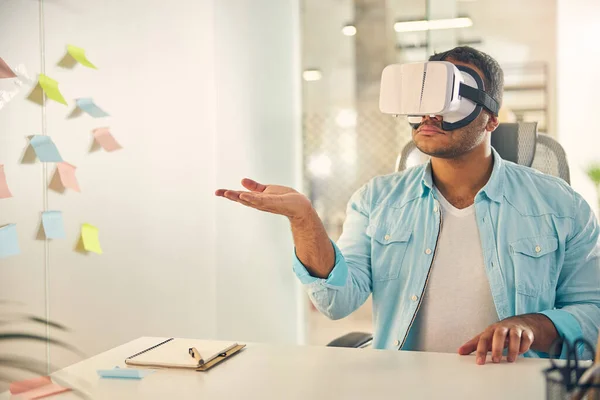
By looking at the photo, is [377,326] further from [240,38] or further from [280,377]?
[240,38]

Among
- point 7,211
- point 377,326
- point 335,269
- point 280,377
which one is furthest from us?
point 7,211

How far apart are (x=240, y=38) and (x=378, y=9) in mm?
751

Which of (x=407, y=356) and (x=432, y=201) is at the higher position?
(x=432, y=201)

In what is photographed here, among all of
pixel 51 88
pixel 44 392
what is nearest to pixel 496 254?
pixel 44 392

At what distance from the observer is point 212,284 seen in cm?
344

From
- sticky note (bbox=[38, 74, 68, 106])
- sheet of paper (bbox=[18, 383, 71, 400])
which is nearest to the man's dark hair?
sheet of paper (bbox=[18, 383, 71, 400])

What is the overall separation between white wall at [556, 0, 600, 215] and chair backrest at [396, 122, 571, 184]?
170 cm

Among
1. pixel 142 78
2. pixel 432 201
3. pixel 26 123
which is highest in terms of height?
pixel 142 78

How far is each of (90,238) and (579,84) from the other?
2.41m

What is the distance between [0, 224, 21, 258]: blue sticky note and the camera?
2.20 metres

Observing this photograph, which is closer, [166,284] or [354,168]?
[166,284]

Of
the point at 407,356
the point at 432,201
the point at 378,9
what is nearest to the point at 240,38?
the point at 378,9

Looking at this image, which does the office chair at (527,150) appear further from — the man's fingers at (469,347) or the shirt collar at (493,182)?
the man's fingers at (469,347)

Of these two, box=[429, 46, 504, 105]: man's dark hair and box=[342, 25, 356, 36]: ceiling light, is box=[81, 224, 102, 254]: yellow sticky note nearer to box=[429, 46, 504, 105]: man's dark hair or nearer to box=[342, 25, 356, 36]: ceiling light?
box=[429, 46, 504, 105]: man's dark hair
